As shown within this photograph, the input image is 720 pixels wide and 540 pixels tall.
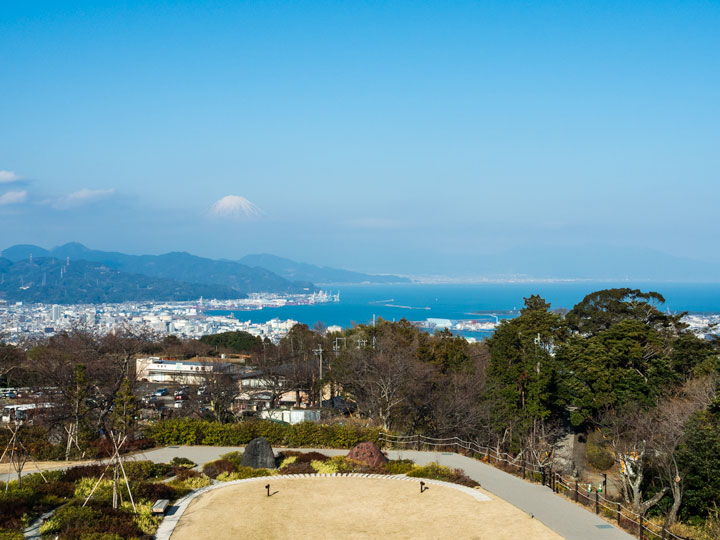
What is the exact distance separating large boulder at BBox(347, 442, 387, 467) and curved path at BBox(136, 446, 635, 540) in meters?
1.25

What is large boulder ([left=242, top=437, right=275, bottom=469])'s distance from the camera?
18.0 m

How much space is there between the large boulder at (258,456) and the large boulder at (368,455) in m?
2.41

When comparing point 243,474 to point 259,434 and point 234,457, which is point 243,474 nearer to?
point 234,457

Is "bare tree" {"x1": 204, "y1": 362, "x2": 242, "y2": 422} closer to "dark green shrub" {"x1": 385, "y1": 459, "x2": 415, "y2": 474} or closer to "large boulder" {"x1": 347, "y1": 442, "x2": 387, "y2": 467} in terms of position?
"large boulder" {"x1": 347, "y1": 442, "x2": 387, "y2": 467}

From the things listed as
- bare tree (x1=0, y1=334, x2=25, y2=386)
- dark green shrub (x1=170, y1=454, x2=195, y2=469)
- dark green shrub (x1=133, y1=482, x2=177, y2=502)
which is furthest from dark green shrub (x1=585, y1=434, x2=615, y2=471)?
bare tree (x1=0, y1=334, x2=25, y2=386)

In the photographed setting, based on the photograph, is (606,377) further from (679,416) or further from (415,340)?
(415,340)

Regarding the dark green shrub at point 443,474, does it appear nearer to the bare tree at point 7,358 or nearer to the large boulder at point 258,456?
the large boulder at point 258,456

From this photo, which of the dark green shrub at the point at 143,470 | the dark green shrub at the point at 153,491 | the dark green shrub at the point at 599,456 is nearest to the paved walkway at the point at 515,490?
the dark green shrub at the point at 143,470

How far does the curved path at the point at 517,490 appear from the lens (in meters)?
12.3

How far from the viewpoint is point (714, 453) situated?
18.4 meters

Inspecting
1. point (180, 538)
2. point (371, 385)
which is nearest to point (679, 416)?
point (371, 385)

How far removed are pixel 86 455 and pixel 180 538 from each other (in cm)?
1019

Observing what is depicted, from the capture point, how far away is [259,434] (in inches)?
892

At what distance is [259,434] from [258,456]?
4.67 meters
